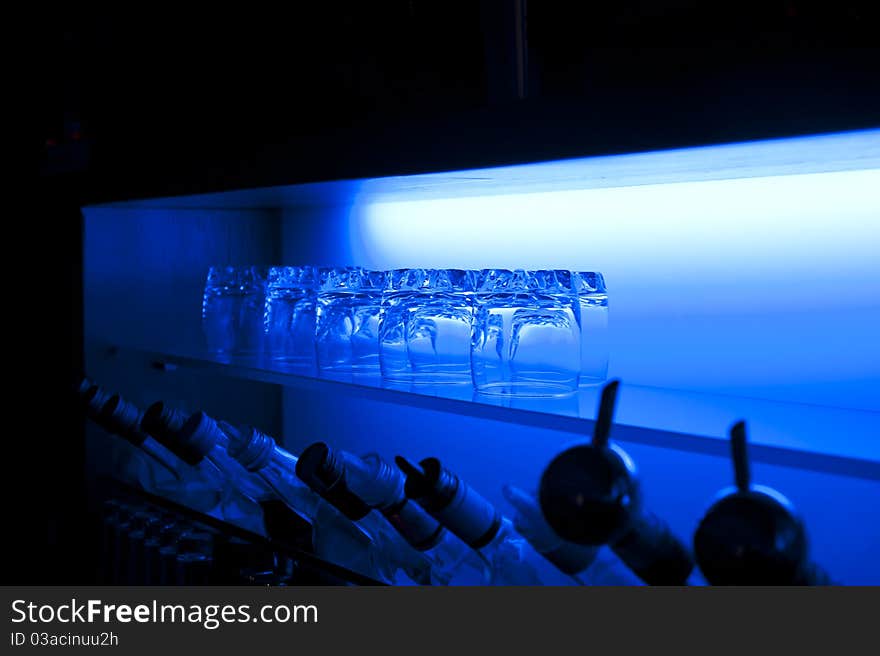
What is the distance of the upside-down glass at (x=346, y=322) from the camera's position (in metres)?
1.38

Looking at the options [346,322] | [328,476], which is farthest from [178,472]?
[328,476]

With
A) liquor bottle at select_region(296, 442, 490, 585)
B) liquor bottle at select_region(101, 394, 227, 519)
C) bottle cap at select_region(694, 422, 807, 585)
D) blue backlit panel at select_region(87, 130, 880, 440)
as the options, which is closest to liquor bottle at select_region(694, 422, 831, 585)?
bottle cap at select_region(694, 422, 807, 585)

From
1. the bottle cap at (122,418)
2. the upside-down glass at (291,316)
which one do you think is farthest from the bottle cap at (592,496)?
the bottle cap at (122,418)

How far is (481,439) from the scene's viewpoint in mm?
1539

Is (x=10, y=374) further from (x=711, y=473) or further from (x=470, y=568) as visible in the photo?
(x=711, y=473)

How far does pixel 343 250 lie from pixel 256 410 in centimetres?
44

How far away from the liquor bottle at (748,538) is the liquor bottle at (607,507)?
3.0 inches

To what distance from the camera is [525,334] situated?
120 cm

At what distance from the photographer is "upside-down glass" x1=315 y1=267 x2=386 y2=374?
1.38m

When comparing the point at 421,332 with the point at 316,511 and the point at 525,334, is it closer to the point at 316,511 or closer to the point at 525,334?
the point at 525,334

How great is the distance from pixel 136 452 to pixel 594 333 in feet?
3.26

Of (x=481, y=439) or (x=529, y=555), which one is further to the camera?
(x=481, y=439)

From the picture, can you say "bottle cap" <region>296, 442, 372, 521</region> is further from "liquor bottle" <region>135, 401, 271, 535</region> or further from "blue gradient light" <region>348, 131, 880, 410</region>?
"blue gradient light" <region>348, 131, 880, 410</region>

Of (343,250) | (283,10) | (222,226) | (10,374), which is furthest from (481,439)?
(10,374)
